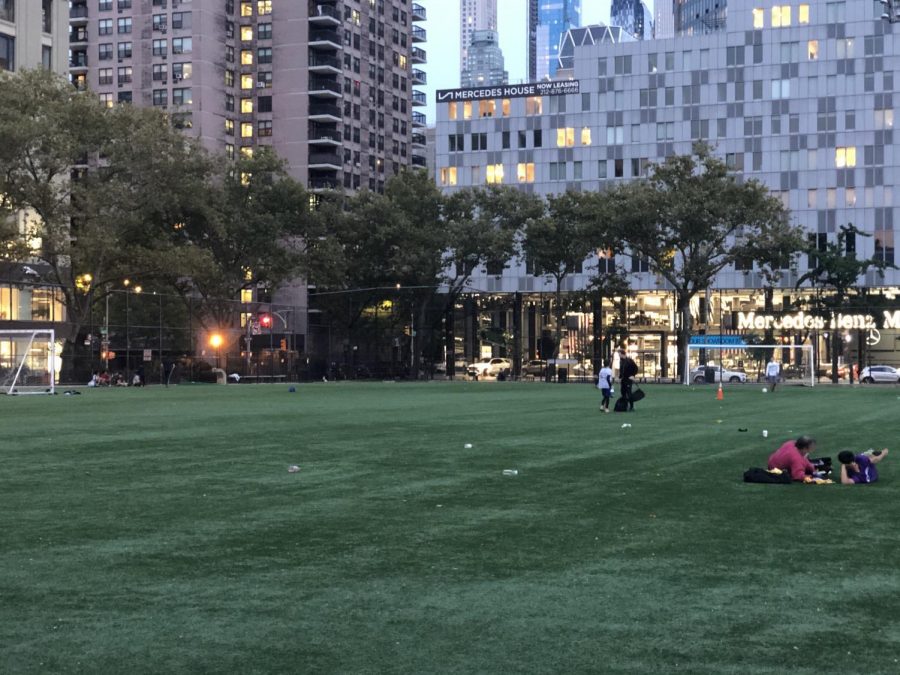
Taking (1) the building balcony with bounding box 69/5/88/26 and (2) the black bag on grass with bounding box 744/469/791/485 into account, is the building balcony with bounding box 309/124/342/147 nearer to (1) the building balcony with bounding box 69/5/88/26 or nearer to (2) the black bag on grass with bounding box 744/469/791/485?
(1) the building balcony with bounding box 69/5/88/26

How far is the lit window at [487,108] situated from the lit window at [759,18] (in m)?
30.3

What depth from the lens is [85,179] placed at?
72938 millimetres

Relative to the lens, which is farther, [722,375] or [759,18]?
[759,18]

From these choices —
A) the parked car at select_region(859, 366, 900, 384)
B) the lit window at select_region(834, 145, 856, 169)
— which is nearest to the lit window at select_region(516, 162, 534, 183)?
the lit window at select_region(834, 145, 856, 169)

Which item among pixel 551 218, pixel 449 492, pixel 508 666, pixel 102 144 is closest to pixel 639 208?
pixel 551 218

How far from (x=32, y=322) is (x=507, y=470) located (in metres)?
62.1

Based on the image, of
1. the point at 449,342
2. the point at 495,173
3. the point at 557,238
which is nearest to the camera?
the point at 557,238

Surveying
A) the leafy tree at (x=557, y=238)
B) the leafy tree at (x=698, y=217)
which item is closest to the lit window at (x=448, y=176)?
the leafy tree at (x=557, y=238)

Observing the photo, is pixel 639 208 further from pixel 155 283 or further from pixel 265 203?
pixel 155 283

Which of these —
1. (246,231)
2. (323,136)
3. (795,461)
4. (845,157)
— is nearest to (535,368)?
(246,231)

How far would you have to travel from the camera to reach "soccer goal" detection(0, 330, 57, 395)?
57.2 m

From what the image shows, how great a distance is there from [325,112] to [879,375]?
263 ft

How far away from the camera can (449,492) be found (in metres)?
14.5

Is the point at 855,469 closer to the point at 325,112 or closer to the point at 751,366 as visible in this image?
the point at 751,366
